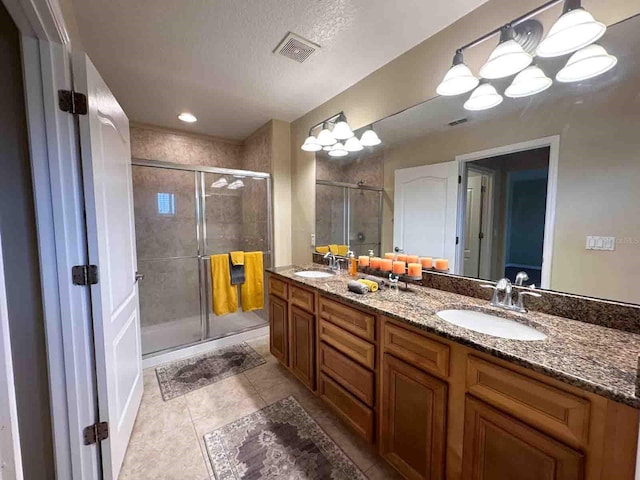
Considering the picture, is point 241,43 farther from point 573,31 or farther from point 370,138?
point 573,31

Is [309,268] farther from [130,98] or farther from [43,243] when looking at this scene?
[130,98]

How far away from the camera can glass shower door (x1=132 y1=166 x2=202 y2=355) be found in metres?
2.73

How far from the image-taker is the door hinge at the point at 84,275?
1138 millimetres

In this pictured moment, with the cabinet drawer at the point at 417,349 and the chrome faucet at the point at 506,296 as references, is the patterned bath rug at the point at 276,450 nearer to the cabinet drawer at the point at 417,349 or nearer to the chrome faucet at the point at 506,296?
the cabinet drawer at the point at 417,349

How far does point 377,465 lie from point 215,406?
1.12 metres

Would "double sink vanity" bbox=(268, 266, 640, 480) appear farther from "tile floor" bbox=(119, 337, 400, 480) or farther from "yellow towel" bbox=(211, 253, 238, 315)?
"yellow towel" bbox=(211, 253, 238, 315)

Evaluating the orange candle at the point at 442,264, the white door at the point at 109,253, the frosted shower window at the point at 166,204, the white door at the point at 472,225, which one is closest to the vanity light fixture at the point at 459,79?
the white door at the point at 472,225

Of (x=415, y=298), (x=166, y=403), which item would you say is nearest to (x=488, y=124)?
(x=415, y=298)

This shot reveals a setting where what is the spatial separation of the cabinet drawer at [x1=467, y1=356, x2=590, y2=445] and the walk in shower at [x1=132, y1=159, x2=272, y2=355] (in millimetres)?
2365

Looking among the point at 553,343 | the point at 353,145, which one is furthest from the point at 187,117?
the point at 553,343

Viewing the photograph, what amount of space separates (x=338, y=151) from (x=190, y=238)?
5.89 feet

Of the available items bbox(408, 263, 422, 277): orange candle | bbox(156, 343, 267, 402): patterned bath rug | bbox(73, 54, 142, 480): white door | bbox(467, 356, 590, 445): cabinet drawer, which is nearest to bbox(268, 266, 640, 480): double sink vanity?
bbox(467, 356, 590, 445): cabinet drawer

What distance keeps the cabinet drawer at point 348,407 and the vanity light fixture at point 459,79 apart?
68.5 inches

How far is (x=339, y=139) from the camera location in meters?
2.23
